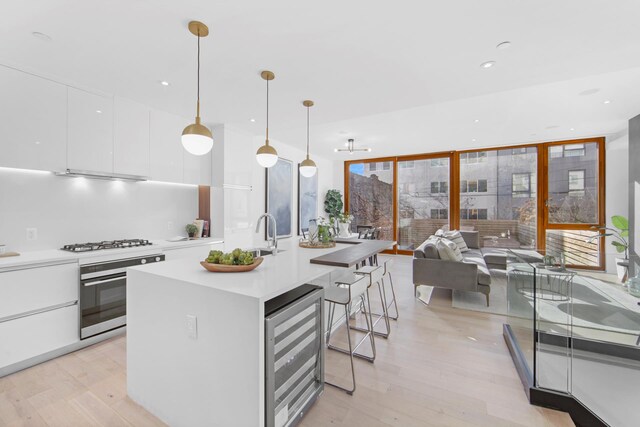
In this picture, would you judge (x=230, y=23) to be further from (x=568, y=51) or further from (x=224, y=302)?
(x=568, y=51)

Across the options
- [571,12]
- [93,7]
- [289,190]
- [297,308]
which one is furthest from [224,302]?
[289,190]

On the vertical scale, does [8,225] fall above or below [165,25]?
below

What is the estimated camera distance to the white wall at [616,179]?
5.23 metres

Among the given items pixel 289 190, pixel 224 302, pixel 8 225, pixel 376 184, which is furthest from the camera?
pixel 376 184

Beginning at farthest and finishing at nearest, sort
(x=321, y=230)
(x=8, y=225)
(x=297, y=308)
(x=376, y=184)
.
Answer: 1. (x=376, y=184)
2. (x=321, y=230)
3. (x=8, y=225)
4. (x=297, y=308)

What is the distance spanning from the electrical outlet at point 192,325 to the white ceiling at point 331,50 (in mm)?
1880

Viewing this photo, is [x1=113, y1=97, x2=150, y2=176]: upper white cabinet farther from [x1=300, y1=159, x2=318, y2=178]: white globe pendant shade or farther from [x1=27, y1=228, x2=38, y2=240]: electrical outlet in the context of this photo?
Result: [x1=300, y1=159, x2=318, y2=178]: white globe pendant shade

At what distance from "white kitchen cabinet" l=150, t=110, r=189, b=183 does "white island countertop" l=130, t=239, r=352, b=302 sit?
183cm

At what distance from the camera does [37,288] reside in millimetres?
2330

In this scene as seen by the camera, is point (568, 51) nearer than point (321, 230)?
Yes

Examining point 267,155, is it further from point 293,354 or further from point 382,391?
point 382,391

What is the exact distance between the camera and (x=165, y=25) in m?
1.91

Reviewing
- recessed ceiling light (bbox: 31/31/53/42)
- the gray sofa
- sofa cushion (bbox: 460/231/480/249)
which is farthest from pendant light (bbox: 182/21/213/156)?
sofa cushion (bbox: 460/231/480/249)

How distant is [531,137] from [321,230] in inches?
203
